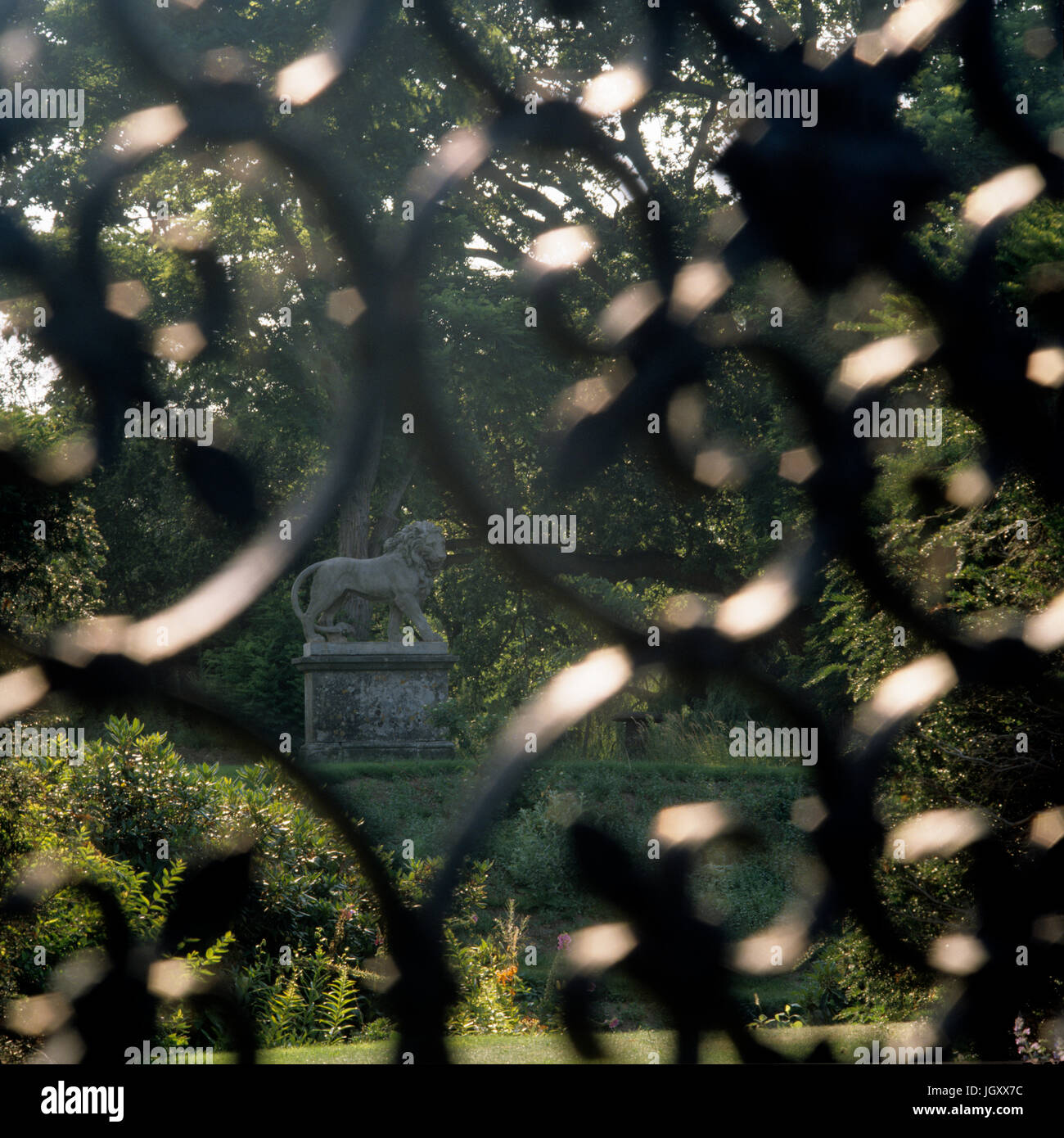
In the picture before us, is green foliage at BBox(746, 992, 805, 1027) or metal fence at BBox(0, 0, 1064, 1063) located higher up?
metal fence at BBox(0, 0, 1064, 1063)

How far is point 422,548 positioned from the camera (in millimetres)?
8961

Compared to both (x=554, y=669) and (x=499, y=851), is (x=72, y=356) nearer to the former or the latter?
(x=499, y=851)

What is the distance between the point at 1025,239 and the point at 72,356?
3820mm

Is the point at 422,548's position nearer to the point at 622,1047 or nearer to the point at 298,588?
A: the point at 298,588

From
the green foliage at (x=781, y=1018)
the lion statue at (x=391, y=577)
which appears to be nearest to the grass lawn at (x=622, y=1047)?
the green foliage at (x=781, y=1018)

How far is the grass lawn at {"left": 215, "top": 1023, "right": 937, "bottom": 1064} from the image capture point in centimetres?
376

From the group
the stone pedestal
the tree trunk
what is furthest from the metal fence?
the tree trunk

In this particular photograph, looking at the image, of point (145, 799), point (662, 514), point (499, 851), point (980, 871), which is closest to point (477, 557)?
point (662, 514)

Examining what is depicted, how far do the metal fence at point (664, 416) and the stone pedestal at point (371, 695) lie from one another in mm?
4364

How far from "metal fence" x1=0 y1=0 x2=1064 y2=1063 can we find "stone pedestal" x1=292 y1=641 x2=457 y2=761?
4.36 metres

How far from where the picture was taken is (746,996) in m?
5.80

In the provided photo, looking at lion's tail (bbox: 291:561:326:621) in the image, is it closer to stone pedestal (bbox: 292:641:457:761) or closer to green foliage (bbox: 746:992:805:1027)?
stone pedestal (bbox: 292:641:457:761)

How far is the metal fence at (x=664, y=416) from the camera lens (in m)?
3.75
